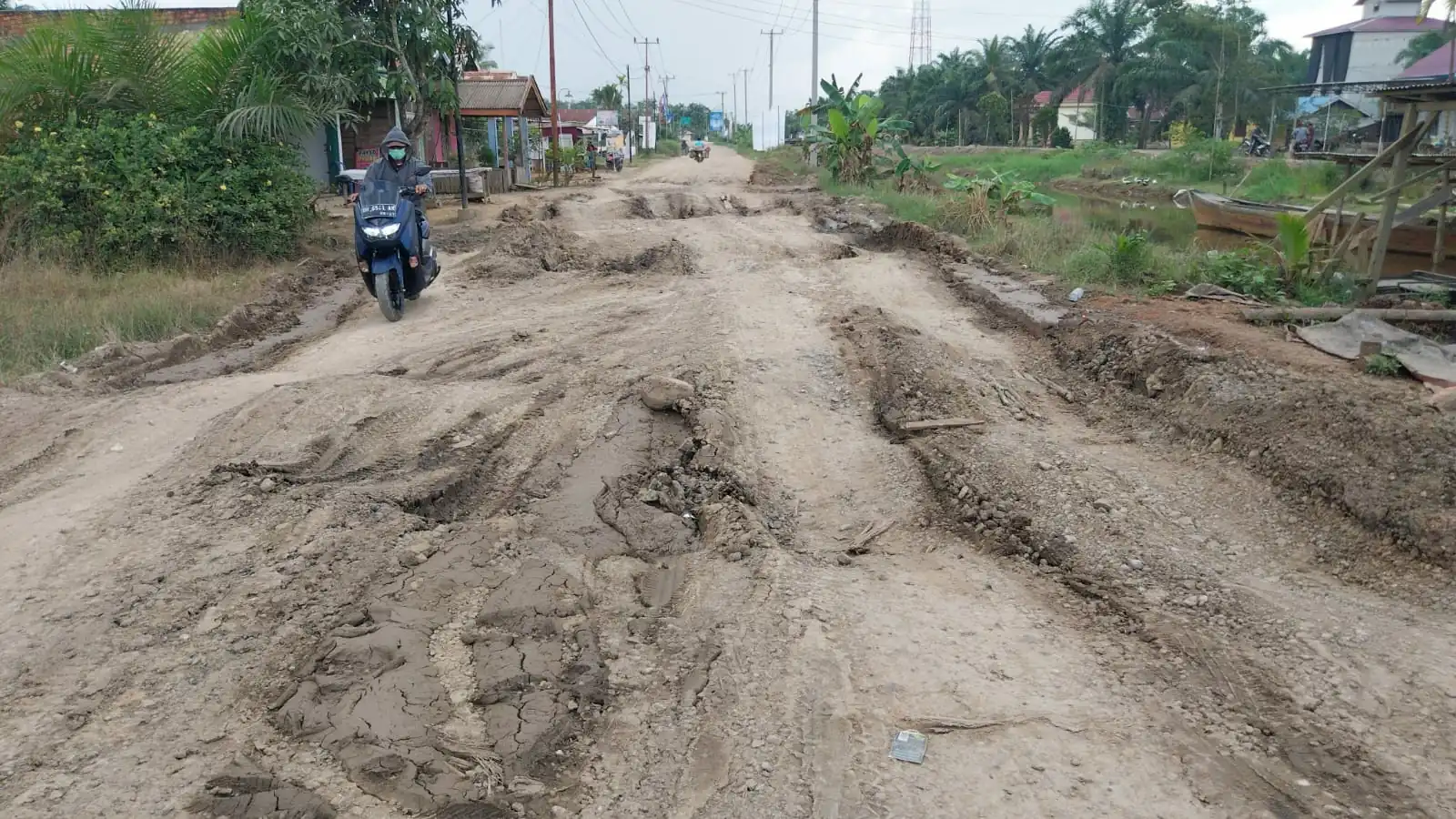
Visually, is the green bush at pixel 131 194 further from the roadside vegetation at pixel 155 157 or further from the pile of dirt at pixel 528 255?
the pile of dirt at pixel 528 255

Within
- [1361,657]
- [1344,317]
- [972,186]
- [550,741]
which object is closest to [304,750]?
[550,741]

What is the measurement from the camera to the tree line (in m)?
46.3

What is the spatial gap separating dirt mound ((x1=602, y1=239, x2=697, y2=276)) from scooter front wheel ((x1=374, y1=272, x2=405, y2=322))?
11.2 feet

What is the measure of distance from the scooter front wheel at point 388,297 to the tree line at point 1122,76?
3967cm

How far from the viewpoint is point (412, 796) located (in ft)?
8.81

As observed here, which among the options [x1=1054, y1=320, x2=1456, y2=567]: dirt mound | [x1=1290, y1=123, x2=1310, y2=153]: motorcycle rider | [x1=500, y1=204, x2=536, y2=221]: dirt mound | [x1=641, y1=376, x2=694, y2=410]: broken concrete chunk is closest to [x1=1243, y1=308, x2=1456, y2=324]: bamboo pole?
[x1=1054, y1=320, x2=1456, y2=567]: dirt mound

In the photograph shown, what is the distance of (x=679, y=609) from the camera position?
3945mm

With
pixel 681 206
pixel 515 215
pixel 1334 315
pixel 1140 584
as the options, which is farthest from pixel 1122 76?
pixel 1140 584

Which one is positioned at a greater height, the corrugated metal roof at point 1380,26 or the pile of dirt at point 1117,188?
the corrugated metal roof at point 1380,26

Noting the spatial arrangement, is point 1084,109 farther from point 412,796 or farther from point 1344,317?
point 412,796

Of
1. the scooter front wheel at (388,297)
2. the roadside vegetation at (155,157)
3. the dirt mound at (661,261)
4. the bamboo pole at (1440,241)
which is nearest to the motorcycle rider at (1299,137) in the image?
the bamboo pole at (1440,241)

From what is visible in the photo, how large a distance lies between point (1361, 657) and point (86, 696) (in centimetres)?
437

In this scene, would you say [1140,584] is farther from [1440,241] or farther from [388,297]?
[1440,241]

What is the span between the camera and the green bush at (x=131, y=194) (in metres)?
10.0
